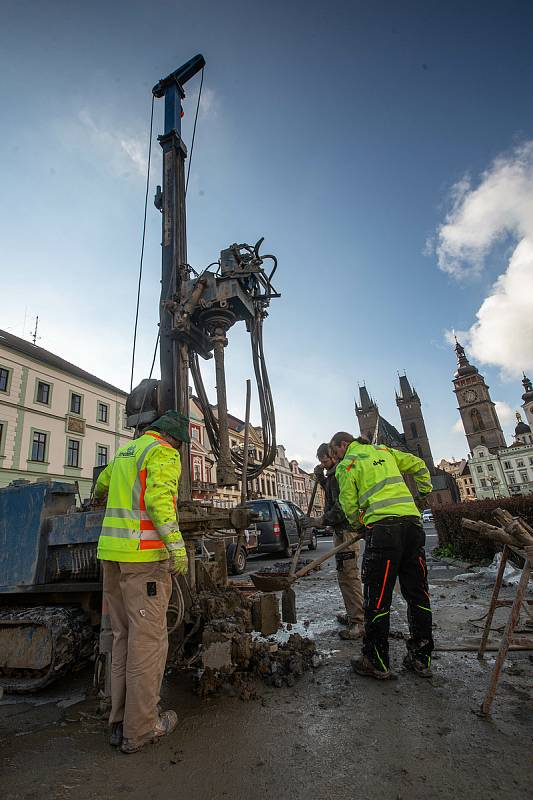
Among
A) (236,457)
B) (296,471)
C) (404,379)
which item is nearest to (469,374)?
(404,379)

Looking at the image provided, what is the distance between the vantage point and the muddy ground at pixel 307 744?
180cm

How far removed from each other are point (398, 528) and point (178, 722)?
2023 mm

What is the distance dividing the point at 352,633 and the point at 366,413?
251 feet

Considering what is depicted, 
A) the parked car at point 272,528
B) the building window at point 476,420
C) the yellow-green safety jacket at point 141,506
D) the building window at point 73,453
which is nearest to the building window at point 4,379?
the building window at point 73,453

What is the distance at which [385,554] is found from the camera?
3.03m

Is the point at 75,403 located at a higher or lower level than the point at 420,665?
higher

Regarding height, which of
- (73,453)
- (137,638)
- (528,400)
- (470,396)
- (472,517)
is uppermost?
(470,396)

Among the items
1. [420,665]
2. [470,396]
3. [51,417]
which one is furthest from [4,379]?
[470,396]

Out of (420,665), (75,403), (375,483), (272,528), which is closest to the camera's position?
(420,665)

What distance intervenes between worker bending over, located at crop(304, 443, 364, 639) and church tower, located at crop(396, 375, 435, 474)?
234 feet

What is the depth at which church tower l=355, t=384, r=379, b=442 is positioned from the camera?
75062mm

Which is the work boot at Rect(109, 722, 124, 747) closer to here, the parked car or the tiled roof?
the parked car

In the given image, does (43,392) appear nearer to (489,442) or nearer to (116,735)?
(116,735)

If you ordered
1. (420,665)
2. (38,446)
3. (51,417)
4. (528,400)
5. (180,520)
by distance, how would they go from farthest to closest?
(528,400) < (51,417) < (38,446) < (180,520) < (420,665)
